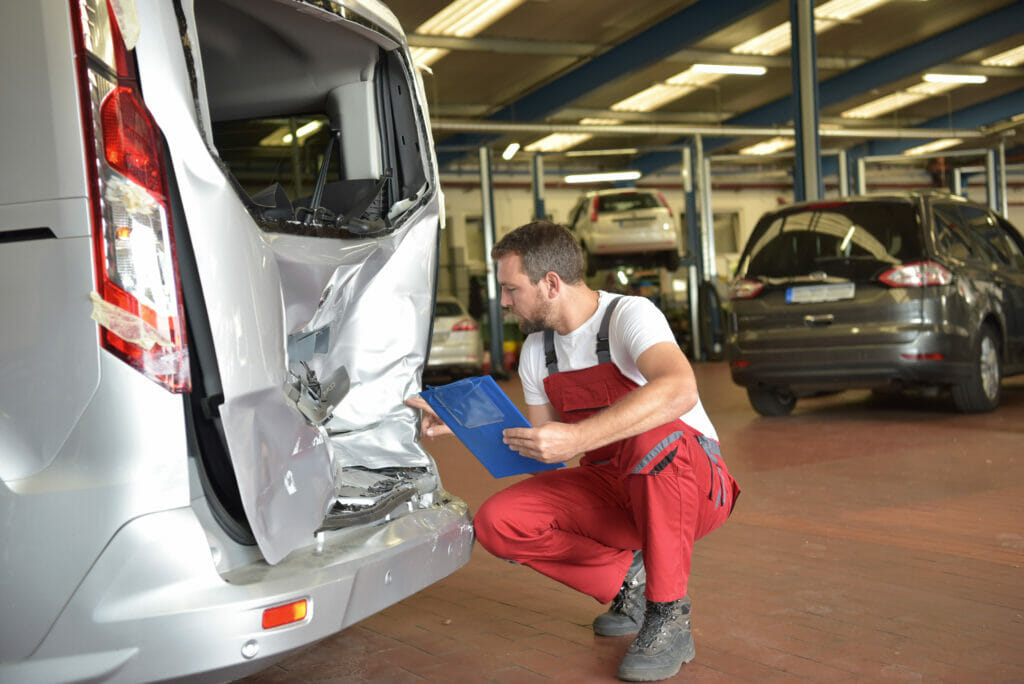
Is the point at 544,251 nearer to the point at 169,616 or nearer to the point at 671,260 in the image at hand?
the point at 169,616

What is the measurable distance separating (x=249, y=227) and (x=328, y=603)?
0.82 metres

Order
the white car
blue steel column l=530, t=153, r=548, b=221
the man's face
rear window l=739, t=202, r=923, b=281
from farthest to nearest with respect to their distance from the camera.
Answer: blue steel column l=530, t=153, r=548, b=221, the white car, rear window l=739, t=202, r=923, b=281, the man's face

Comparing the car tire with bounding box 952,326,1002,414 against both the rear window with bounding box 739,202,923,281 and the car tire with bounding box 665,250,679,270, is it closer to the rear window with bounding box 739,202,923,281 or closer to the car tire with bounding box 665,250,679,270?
the rear window with bounding box 739,202,923,281

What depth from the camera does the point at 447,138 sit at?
77.3 ft

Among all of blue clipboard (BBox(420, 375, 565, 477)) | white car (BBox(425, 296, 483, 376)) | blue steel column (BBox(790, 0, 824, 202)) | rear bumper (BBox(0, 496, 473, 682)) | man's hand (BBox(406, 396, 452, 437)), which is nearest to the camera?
rear bumper (BBox(0, 496, 473, 682))

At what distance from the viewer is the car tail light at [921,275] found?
7.67 meters

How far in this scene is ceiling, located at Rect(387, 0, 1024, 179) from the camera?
15.2 m

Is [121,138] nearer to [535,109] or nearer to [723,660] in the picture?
[723,660]

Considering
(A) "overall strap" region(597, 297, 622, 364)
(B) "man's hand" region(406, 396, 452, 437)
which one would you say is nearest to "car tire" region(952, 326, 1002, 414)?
(A) "overall strap" region(597, 297, 622, 364)

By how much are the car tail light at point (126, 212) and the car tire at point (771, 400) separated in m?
7.62

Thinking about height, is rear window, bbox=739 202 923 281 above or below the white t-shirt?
above

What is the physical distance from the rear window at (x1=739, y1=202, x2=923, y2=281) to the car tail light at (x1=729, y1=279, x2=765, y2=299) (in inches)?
3.4

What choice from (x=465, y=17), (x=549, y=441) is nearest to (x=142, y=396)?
(x=549, y=441)

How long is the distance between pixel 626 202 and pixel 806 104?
326 inches
